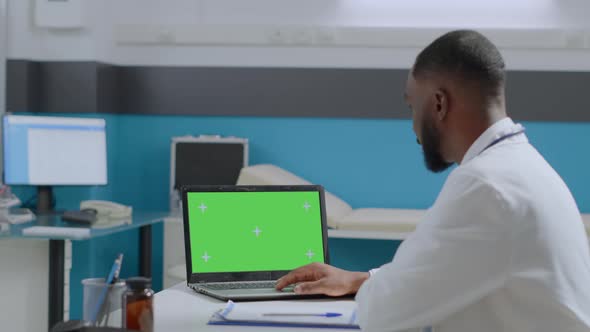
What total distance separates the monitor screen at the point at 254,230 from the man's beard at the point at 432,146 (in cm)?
54

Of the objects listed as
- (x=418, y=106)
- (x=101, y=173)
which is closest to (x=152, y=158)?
(x=101, y=173)

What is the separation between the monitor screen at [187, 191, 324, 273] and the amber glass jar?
26.1 inches

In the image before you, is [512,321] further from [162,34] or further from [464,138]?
[162,34]

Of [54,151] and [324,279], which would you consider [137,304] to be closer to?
[324,279]

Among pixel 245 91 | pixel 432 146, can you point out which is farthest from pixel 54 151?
pixel 432 146

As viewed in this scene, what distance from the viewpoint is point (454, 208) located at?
1586 mm

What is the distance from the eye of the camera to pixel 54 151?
442 cm

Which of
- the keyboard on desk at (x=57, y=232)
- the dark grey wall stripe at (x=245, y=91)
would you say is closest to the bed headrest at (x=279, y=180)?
the dark grey wall stripe at (x=245, y=91)

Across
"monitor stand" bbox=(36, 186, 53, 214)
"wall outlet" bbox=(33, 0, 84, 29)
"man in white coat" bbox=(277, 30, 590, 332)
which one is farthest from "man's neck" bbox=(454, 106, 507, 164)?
"wall outlet" bbox=(33, 0, 84, 29)

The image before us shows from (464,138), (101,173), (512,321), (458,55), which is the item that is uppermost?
(458,55)

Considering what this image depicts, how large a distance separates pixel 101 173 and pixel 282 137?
0.95 m

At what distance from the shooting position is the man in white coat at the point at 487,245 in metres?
1.57

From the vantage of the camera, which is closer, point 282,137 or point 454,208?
point 454,208

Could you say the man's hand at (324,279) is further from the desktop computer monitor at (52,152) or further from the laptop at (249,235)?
the desktop computer monitor at (52,152)
